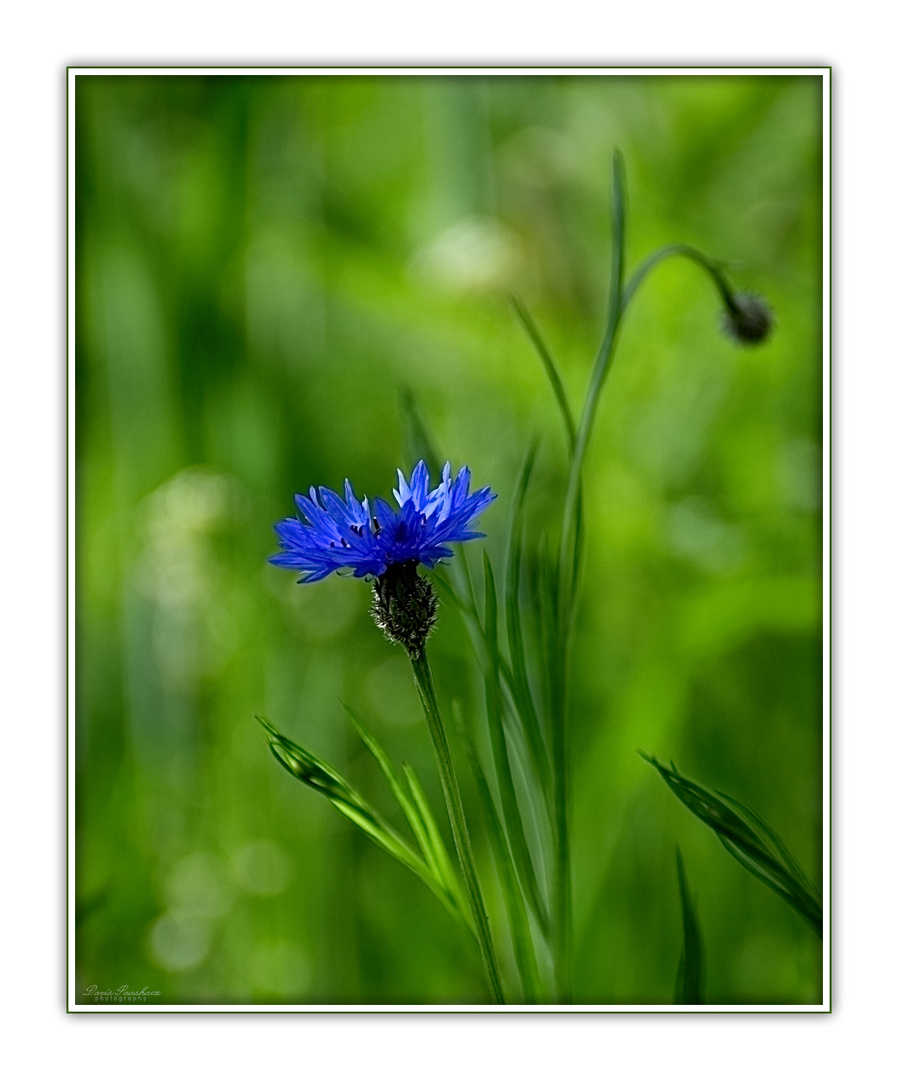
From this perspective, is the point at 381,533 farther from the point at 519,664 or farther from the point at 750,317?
the point at 750,317

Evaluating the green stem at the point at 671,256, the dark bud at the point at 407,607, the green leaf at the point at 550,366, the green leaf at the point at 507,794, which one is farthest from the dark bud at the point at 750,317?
the dark bud at the point at 407,607

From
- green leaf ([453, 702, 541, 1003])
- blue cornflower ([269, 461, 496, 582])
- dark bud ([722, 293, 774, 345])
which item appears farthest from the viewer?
dark bud ([722, 293, 774, 345])

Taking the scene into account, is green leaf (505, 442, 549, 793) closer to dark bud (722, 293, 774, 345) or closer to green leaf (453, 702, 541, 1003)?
green leaf (453, 702, 541, 1003)

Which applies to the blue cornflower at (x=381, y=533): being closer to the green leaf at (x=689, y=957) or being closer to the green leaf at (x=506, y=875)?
the green leaf at (x=506, y=875)

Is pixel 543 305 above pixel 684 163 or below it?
below

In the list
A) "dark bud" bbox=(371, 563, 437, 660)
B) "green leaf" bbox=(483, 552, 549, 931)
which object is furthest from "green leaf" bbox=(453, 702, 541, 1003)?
"dark bud" bbox=(371, 563, 437, 660)
